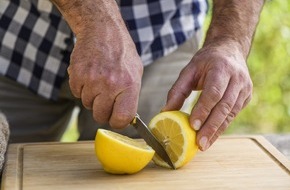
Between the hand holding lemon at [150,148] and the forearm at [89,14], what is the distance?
21 cm

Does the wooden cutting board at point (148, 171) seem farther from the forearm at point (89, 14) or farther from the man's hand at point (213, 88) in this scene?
the forearm at point (89, 14)

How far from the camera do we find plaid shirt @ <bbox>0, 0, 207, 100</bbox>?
1.79 metres

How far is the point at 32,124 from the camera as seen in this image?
193cm

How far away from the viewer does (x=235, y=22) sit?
1.62 meters

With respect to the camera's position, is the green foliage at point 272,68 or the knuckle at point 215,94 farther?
the green foliage at point 272,68

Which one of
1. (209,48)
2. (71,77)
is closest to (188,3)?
(209,48)

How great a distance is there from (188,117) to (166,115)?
45 mm

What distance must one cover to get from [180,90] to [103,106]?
0.66 feet

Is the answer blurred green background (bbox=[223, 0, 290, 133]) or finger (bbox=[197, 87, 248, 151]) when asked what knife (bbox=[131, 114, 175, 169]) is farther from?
blurred green background (bbox=[223, 0, 290, 133])

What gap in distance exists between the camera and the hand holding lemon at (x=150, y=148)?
1363mm

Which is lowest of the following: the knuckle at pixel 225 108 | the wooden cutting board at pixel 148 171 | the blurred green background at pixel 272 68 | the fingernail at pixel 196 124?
the blurred green background at pixel 272 68

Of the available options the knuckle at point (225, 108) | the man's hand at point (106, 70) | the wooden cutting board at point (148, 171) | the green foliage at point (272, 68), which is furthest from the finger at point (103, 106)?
the green foliage at point (272, 68)

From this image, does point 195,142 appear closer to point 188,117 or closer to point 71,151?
point 188,117

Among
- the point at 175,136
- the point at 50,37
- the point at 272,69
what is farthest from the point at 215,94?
the point at 272,69
